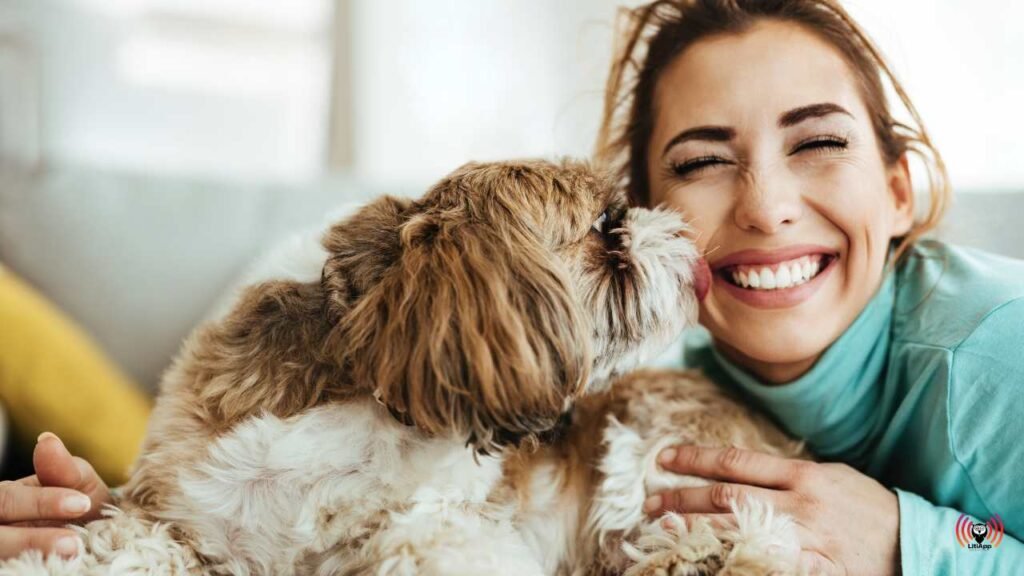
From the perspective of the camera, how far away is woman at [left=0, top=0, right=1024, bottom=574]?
1544mm

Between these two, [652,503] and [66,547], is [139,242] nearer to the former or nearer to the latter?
[66,547]

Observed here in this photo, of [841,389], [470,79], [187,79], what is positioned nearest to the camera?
[841,389]

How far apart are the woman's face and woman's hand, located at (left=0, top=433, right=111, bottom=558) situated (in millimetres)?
1357

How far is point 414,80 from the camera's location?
395 cm

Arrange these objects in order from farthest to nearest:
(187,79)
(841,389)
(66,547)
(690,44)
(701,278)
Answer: (187,79) < (690,44) < (841,389) < (701,278) < (66,547)

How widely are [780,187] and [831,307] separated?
30 cm

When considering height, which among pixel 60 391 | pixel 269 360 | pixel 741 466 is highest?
pixel 269 360

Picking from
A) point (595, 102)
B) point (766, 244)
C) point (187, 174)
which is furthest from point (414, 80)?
point (766, 244)

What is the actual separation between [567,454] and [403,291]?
66cm

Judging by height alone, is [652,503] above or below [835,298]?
below

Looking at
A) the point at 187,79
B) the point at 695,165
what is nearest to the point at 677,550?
the point at 695,165

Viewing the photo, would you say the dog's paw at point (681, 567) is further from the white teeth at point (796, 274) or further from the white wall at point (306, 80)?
the white wall at point (306, 80)

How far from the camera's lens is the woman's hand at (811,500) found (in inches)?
61.0

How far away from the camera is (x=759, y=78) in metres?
1.72
